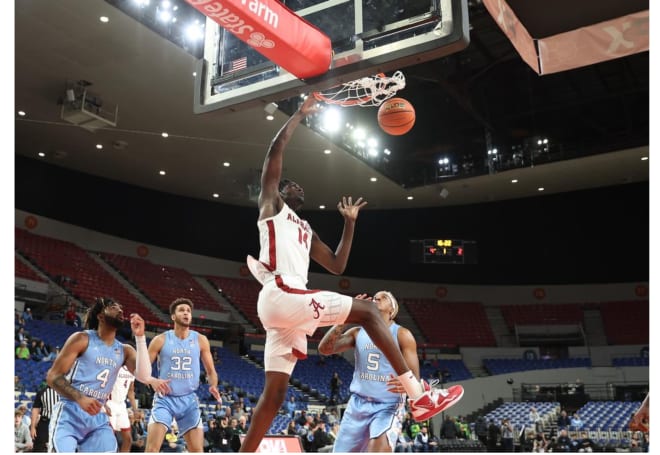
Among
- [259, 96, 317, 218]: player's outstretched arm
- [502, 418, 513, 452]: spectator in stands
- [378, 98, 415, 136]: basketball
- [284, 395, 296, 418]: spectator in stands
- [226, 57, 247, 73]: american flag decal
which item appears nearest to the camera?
[259, 96, 317, 218]: player's outstretched arm

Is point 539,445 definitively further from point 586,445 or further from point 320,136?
point 320,136

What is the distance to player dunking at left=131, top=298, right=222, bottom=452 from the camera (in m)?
5.75

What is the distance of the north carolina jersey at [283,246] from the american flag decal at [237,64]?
189cm

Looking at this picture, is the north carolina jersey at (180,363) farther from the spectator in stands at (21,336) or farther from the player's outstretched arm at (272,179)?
the spectator in stands at (21,336)

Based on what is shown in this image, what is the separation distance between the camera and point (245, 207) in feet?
83.6

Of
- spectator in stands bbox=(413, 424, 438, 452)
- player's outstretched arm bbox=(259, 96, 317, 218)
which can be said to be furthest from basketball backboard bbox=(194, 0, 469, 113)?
spectator in stands bbox=(413, 424, 438, 452)

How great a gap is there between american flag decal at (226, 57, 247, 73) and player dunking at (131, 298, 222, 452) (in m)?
2.33

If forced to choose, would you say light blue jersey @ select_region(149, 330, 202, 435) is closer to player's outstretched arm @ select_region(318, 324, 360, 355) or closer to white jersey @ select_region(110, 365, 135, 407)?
white jersey @ select_region(110, 365, 135, 407)

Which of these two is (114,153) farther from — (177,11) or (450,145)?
(450,145)

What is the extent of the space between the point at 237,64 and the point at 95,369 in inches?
110

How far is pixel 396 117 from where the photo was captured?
6.17 m

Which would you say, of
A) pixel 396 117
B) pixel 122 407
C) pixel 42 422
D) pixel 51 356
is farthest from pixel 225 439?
pixel 396 117

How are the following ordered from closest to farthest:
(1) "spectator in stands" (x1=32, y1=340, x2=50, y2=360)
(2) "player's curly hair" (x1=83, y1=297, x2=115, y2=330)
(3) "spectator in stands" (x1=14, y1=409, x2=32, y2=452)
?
(2) "player's curly hair" (x1=83, y1=297, x2=115, y2=330) < (3) "spectator in stands" (x1=14, y1=409, x2=32, y2=452) < (1) "spectator in stands" (x1=32, y1=340, x2=50, y2=360)

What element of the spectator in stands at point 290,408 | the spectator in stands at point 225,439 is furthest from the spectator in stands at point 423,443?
the spectator in stands at point 225,439
